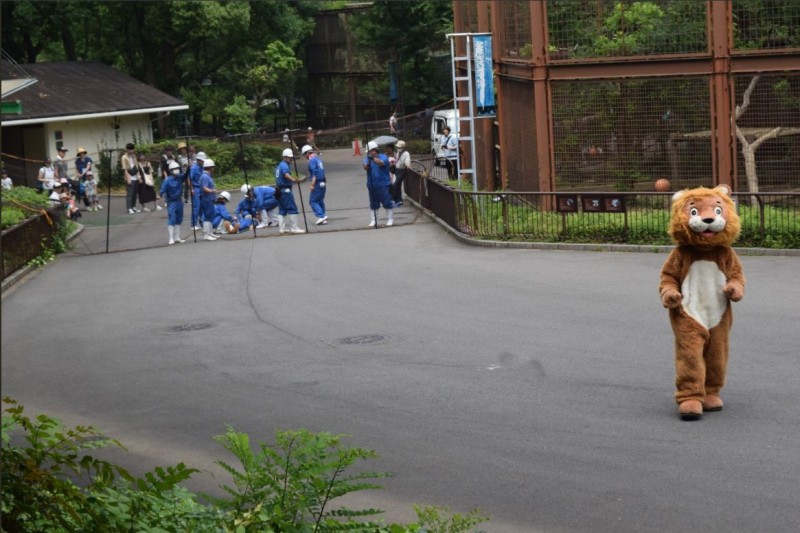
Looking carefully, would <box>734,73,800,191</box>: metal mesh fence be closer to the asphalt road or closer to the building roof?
the asphalt road

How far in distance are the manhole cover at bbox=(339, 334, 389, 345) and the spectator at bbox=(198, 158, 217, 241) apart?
12921 millimetres

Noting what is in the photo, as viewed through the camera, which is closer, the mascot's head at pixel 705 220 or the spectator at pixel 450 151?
the mascot's head at pixel 705 220

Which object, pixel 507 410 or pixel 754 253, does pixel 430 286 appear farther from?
pixel 507 410

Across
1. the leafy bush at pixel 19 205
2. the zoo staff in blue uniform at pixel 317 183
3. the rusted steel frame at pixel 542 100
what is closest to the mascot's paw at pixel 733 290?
the rusted steel frame at pixel 542 100

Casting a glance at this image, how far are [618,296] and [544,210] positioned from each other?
6612 millimetres

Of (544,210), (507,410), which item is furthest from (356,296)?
(507,410)

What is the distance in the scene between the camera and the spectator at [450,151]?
37.1m

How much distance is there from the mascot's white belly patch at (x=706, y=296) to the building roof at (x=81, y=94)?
106 feet

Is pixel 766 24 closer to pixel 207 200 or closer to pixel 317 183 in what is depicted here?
pixel 317 183

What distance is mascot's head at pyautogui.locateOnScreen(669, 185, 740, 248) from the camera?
10.2m

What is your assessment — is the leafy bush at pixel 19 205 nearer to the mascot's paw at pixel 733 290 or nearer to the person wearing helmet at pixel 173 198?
the person wearing helmet at pixel 173 198

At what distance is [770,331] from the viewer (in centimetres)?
1361

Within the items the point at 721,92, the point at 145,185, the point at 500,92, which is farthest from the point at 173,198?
the point at 721,92

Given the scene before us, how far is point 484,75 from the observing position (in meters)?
26.2
